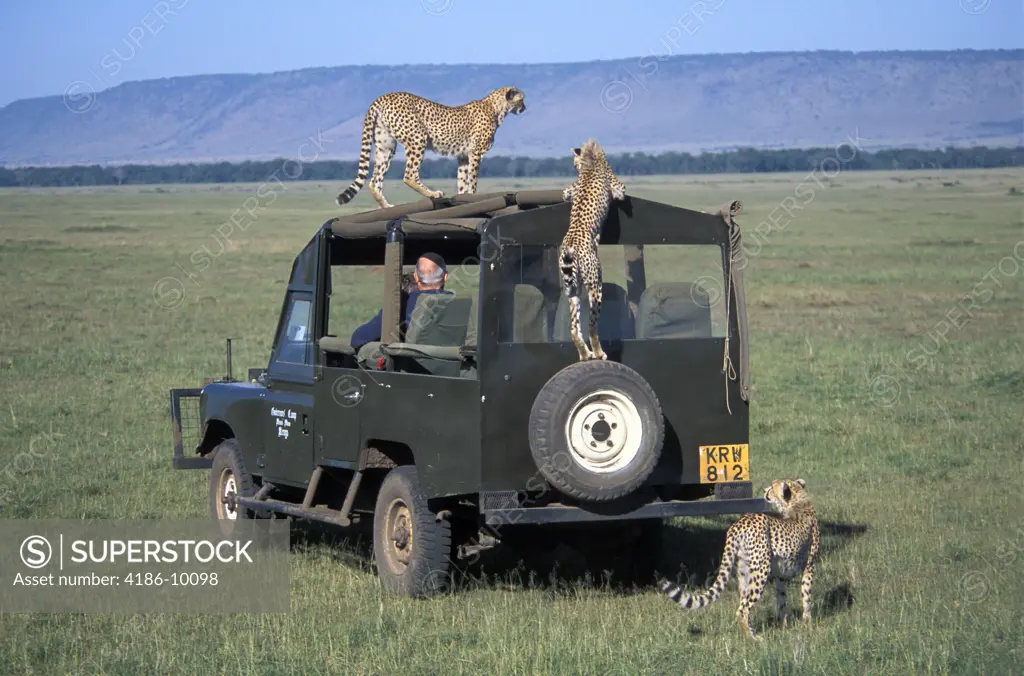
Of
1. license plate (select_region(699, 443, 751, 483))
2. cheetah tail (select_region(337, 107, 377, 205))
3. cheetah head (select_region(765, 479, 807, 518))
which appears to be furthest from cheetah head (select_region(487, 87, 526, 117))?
cheetah head (select_region(765, 479, 807, 518))

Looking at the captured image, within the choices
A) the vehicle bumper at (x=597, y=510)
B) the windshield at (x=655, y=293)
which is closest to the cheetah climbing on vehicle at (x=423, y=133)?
the windshield at (x=655, y=293)

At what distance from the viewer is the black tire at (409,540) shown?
7.21 metres

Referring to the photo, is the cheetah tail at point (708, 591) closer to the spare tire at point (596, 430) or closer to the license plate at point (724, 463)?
the spare tire at point (596, 430)

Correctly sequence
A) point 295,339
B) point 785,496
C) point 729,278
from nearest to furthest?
1. point 785,496
2. point 729,278
3. point 295,339

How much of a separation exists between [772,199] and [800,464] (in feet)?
240

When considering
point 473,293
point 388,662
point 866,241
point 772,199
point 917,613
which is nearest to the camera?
point 388,662

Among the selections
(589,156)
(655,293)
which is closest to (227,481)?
(655,293)

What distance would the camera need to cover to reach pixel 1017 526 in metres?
9.23

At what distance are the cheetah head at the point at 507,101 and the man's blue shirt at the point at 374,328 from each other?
1.47m

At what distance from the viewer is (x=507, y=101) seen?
8969mm

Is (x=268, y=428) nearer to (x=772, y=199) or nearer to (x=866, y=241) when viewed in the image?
(x=866, y=241)

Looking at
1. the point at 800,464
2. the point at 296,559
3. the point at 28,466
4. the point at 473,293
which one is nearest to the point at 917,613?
Answer: the point at 473,293

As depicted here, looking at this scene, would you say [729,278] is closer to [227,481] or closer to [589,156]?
[589,156]

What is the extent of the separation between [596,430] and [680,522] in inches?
134
